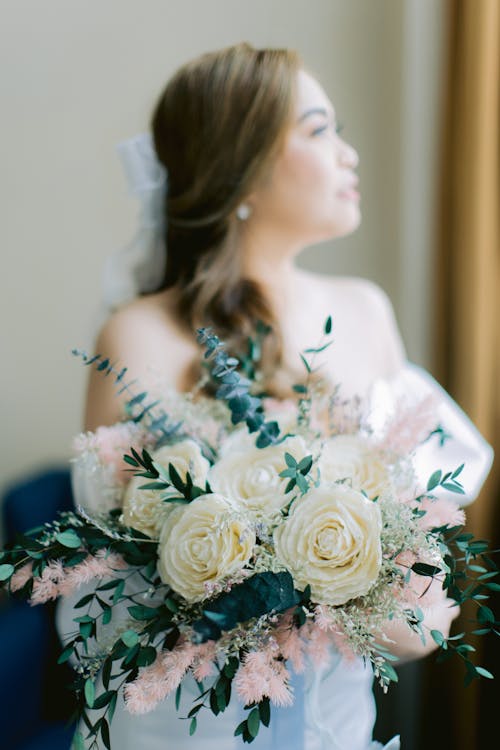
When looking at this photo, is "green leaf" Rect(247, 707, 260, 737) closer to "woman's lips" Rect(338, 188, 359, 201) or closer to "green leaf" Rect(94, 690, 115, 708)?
"green leaf" Rect(94, 690, 115, 708)

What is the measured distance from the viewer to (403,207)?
99.1 inches

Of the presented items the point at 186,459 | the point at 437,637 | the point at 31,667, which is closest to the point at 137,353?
the point at 186,459

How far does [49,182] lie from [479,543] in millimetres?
1973

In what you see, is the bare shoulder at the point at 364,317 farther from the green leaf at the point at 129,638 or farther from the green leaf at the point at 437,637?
the green leaf at the point at 129,638

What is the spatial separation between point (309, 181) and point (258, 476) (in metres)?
0.73

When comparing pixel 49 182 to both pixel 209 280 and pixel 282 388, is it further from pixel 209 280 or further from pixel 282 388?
pixel 282 388

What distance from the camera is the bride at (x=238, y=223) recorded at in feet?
4.73

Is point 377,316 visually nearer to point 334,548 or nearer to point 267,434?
point 267,434

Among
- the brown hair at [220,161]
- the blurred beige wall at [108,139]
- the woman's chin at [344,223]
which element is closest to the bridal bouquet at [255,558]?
the brown hair at [220,161]

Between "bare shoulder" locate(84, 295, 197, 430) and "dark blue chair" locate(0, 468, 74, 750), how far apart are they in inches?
36.2

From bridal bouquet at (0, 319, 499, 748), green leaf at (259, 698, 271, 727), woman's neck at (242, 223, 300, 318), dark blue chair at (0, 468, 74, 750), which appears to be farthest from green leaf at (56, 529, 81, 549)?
dark blue chair at (0, 468, 74, 750)

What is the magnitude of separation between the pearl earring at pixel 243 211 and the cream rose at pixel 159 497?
651 mm

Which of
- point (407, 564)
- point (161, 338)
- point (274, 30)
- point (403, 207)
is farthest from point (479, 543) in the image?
point (274, 30)

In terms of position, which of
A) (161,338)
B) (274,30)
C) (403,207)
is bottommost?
(403,207)
